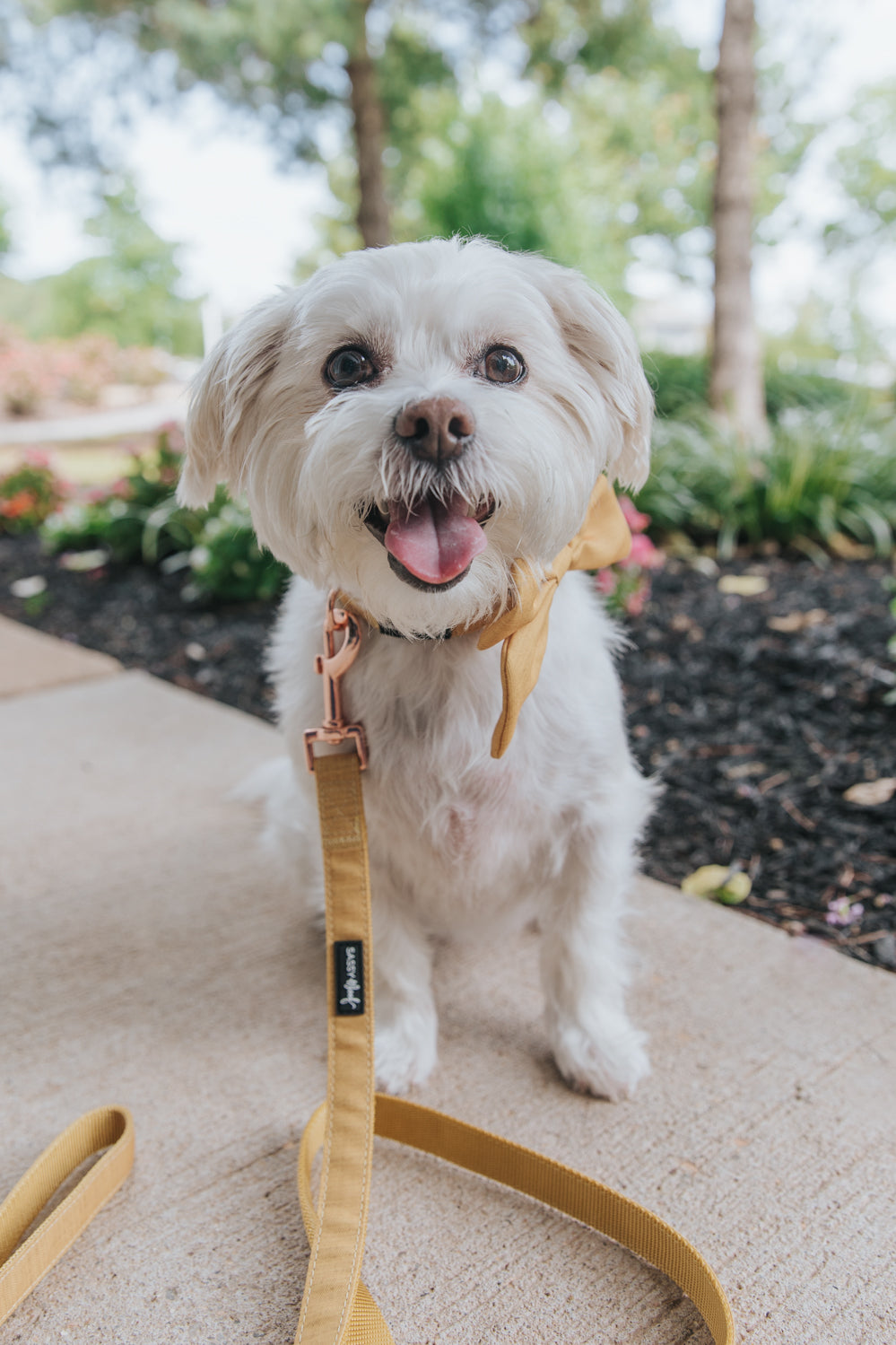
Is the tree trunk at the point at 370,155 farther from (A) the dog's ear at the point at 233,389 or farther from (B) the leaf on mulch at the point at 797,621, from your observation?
(A) the dog's ear at the point at 233,389

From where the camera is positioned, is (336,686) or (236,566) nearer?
(336,686)

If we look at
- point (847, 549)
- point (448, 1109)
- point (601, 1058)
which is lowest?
point (847, 549)

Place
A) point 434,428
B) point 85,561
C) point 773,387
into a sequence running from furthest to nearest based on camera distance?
point 773,387, point 85,561, point 434,428

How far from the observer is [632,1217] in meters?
1.62

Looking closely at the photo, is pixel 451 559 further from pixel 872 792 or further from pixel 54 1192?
pixel 872 792

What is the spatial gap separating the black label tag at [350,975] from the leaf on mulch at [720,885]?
4.01 ft

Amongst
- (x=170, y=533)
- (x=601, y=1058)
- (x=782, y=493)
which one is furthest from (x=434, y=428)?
(x=170, y=533)

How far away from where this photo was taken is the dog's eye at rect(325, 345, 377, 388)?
1.71 metres

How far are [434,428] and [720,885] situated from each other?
1.75m

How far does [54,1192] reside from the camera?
1790 mm

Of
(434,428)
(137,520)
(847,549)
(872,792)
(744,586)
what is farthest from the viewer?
(137,520)

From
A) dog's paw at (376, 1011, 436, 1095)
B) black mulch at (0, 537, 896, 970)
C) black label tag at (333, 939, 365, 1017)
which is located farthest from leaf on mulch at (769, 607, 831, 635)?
black label tag at (333, 939, 365, 1017)

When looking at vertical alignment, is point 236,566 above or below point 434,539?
below

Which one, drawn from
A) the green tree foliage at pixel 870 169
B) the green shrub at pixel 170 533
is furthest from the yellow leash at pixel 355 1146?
the green tree foliage at pixel 870 169
